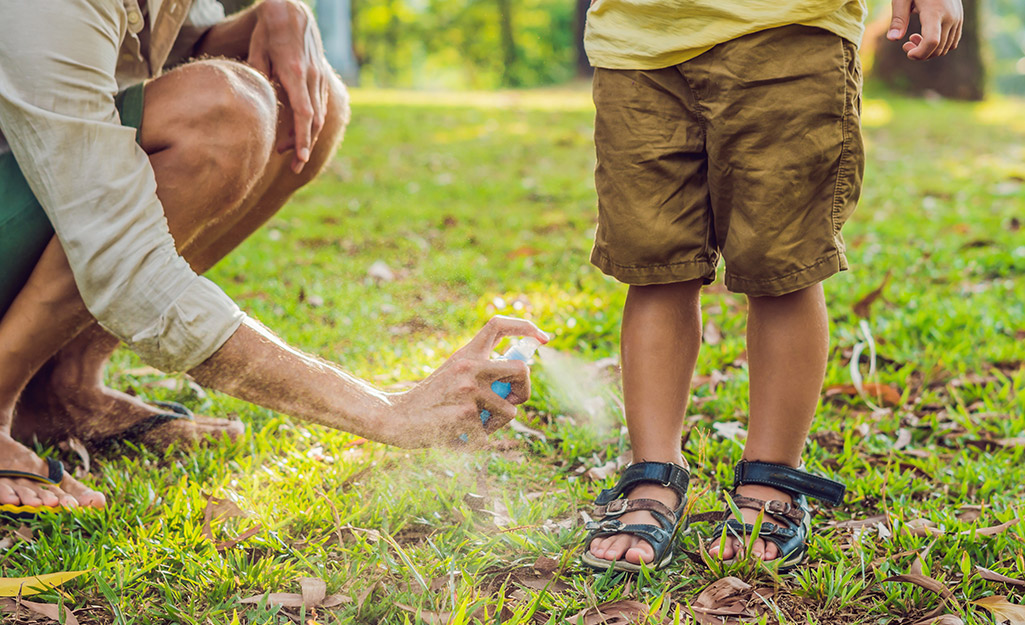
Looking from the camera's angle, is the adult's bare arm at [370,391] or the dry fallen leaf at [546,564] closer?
the adult's bare arm at [370,391]

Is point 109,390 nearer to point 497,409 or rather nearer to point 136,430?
point 136,430

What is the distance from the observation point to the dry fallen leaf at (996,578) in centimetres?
141

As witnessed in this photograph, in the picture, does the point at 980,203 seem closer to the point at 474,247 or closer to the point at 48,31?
the point at 474,247

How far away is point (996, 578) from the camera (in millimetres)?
1419

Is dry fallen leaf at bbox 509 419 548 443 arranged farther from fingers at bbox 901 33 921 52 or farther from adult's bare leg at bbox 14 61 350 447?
fingers at bbox 901 33 921 52

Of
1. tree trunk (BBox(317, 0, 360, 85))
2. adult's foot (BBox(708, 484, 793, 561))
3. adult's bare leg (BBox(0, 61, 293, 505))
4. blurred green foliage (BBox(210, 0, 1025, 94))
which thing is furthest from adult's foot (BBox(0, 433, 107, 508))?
blurred green foliage (BBox(210, 0, 1025, 94))

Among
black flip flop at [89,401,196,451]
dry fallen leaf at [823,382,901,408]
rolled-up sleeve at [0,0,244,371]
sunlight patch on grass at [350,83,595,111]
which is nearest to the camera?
rolled-up sleeve at [0,0,244,371]

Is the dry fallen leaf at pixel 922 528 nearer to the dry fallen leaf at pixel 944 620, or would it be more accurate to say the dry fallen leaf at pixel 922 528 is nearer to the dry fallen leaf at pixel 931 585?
the dry fallen leaf at pixel 931 585

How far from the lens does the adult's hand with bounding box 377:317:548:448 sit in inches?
51.5

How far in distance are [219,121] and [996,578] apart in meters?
1.56

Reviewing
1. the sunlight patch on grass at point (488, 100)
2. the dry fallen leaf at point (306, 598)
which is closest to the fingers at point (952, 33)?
the dry fallen leaf at point (306, 598)

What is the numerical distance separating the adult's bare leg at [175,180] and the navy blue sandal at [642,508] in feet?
3.05

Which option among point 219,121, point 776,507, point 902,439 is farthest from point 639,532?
point 219,121

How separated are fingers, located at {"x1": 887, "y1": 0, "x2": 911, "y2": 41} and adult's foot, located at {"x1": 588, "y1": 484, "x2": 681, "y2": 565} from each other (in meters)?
0.88
